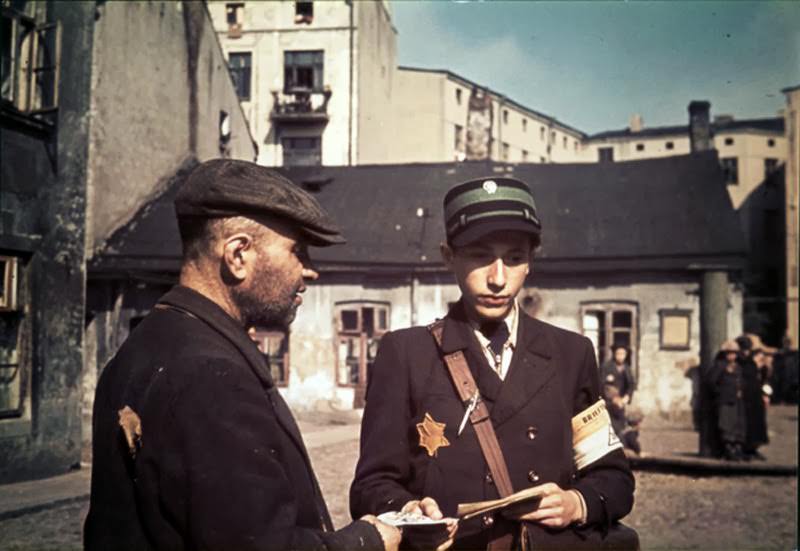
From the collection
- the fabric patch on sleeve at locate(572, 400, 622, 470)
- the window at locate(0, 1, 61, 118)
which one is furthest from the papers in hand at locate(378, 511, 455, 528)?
the window at locate(0, 1, 61, 118)

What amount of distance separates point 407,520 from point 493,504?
10.6 inches

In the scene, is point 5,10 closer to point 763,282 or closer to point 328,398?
point 328,398

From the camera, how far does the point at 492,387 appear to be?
98.0 inches

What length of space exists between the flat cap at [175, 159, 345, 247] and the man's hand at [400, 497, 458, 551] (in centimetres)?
91

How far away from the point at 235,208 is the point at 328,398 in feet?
52.9

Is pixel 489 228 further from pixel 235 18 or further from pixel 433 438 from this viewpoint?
pixel 235 18

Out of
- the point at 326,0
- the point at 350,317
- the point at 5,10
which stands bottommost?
the point at 350,317

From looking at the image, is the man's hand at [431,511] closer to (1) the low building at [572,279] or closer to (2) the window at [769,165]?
(1) the low building at [572,279]

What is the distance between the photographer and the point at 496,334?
8.61 ft

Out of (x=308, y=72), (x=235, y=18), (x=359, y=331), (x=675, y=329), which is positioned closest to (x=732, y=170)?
(x=308, y=72)

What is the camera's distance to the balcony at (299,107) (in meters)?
29.8

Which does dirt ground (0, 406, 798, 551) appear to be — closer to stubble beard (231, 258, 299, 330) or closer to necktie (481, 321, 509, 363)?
stubble beard (231, 258, 299, 330)

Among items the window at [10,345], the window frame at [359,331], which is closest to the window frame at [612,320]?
the window frame at [359,331]

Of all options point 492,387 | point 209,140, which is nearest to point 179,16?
point 209,140
